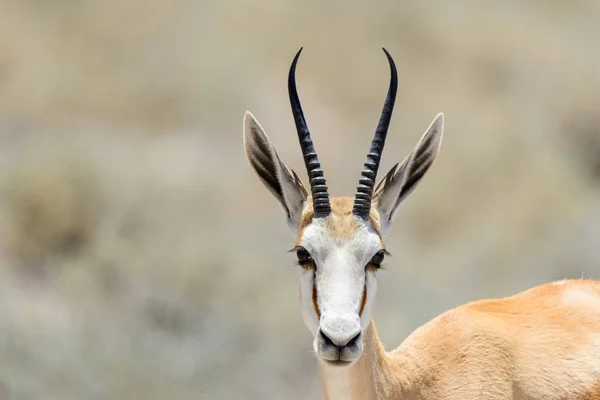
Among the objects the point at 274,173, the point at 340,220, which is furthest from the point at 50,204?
the point at 340,220

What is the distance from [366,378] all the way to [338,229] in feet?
3.34

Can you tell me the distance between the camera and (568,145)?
1992 centimetres

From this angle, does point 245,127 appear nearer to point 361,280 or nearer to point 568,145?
point 361,280

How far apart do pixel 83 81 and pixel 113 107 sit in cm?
84

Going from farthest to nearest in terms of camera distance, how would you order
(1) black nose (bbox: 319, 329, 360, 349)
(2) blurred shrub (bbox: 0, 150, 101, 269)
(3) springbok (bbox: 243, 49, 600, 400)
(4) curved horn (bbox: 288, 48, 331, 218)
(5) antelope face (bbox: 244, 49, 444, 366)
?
1. (2) blurred shrub (bbox: 0, 150, 101, 269)
2. (4) curved horn (bbox: 288, 48, 331, 218)
3. (3) springbok (bbox: 243, 49, 600, 400)
4. (5) antelope face (bbox: 244, 49, 444, 366)
5. (1) black nose (bbox: 319, 329, 360, 349)

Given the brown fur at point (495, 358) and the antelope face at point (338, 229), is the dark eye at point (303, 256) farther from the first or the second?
the brown fur at point (495, 358)

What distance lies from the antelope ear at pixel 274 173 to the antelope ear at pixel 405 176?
567 mm

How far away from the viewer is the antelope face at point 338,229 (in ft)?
21.3

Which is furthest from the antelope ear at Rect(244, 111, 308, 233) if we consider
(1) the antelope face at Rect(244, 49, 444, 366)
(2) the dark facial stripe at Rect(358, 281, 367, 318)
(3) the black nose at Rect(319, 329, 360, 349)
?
(3) the black nose at Rect(319, 329, 360, 349)

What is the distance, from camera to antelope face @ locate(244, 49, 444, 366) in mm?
6492

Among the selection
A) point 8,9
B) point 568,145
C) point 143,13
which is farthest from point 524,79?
point 8,9

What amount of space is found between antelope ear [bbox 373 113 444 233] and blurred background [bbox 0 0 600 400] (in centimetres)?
623

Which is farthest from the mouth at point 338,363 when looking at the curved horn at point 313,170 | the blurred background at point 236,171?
the blurred background at point 236,171

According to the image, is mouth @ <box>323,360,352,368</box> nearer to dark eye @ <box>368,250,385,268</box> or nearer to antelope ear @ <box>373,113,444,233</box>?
dark eye @ <box>368,250,385,268</box>
